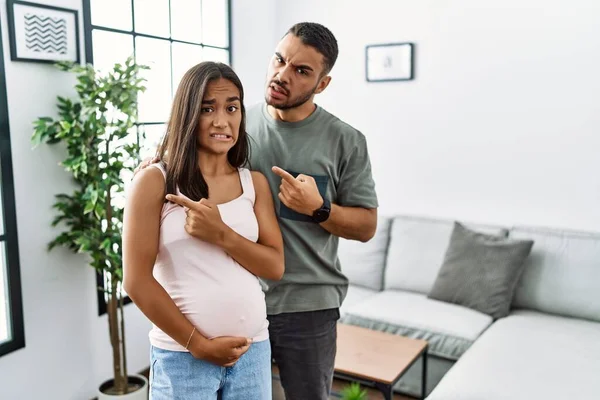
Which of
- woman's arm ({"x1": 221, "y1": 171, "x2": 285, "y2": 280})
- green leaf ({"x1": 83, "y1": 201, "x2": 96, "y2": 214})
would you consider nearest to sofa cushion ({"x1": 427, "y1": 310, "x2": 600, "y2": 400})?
woman's arm ({"x1": 221, "y1": 171, "x2": 285, "y2": 280})

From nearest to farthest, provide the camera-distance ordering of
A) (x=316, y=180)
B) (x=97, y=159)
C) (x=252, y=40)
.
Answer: (x=316, y=180)
(x=97, y=159)
(x=252, y=40)

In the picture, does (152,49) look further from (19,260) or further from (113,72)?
(19,260)

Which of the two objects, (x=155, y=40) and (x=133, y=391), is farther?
(x=155, y=40)

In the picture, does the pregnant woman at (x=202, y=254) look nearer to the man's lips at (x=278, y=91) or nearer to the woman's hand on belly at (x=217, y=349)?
the woman's hand on belly at (x=217, y=349)

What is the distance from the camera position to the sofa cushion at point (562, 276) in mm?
2951

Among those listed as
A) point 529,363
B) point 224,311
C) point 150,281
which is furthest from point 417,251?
point 150,281

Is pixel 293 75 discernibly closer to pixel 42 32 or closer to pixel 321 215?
pixel 321 215

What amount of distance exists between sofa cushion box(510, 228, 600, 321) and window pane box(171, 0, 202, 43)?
2.24m

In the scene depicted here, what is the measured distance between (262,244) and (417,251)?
2236 mm

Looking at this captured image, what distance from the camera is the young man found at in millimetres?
1514

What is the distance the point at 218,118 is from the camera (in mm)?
1282

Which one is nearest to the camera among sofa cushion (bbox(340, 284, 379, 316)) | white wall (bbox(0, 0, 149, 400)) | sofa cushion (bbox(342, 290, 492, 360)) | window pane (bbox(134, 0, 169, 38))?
white wall (bbox(0, 0, 149, 400))

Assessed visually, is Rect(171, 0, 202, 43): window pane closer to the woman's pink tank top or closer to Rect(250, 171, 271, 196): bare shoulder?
Rect(250, 171, 271, 196): bare shoulder

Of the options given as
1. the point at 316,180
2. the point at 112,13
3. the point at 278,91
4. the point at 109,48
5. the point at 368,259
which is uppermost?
the point at 112,13
